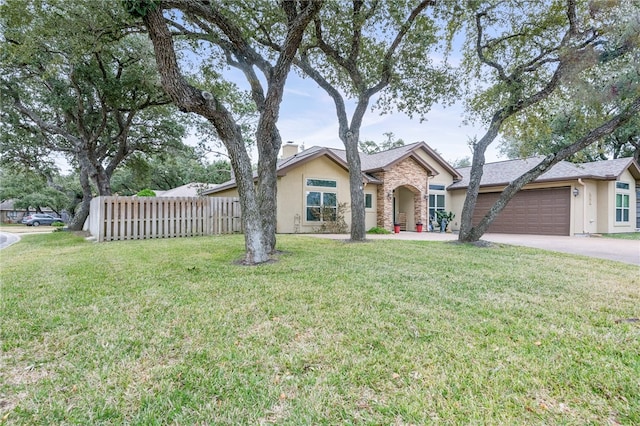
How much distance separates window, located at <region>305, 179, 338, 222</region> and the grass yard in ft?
32.4

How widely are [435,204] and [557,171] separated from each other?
5877mm

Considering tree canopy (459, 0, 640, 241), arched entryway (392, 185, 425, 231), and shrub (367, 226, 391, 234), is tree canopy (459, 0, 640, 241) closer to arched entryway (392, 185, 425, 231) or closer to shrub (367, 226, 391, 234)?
shrub (367, 226, 391, 234)

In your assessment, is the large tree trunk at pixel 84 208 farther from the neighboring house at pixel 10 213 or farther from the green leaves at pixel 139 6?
the neighboring house at pixel 10 213

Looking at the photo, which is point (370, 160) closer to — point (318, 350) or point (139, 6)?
point (139, 6)

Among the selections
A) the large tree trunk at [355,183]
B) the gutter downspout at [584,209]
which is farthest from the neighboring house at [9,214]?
the gutter downspout at [584,209]

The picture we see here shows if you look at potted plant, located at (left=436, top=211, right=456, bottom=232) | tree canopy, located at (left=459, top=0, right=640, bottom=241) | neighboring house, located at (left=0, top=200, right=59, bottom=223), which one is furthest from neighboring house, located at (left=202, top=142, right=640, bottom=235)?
neighboring house, located at (left=0, top=200, right=59, bottom=223)

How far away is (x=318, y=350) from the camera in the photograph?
8.59ft

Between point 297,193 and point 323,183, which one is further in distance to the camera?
point 323,183

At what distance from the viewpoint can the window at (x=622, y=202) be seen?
1602cm

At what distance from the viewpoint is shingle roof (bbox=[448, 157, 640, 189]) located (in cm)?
1486

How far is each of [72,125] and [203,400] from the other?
17.7 metres

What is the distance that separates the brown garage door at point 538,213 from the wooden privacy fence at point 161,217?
44.0 ft

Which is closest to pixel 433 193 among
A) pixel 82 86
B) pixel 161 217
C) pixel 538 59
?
pixel 538 59

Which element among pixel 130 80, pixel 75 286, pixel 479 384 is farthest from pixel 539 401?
pixel 130 80
